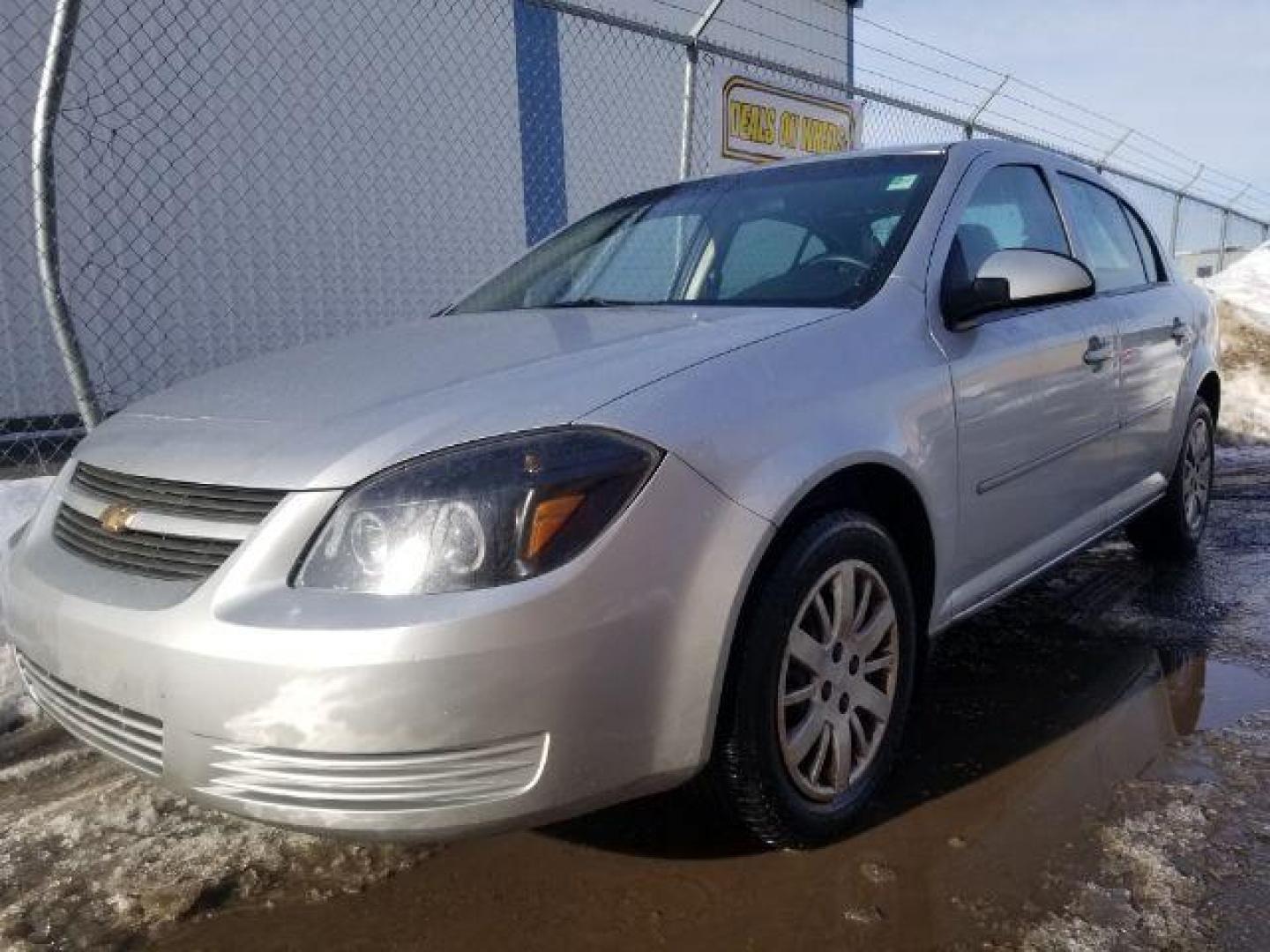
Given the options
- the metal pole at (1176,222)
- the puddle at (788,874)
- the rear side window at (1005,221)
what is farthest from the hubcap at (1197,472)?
the metal pole at (1176,222)

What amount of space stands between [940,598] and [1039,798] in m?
0.49

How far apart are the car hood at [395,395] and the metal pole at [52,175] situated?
125cm

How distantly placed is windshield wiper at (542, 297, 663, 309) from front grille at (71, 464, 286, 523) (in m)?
1.28

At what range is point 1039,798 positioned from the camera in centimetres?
226

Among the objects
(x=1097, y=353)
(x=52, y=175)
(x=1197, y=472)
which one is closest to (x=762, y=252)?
(x=1097, y=353)

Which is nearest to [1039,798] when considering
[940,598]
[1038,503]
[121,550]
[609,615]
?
[940,598]

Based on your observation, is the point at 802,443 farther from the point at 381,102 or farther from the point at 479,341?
the point at 381,102

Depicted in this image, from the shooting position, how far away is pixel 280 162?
6.89 metres

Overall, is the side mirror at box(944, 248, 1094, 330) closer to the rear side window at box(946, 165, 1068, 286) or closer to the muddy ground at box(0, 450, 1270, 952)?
the rear side window at box(946, 165, 1068, 286)

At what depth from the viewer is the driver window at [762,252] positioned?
2.63 metres

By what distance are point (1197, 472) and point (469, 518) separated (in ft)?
12.4

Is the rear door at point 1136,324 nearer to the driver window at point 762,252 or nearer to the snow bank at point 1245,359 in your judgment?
the driver window at point 762,252

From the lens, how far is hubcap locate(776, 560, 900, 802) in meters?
1.99

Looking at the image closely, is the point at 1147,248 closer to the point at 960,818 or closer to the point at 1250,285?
the point at 960,818
